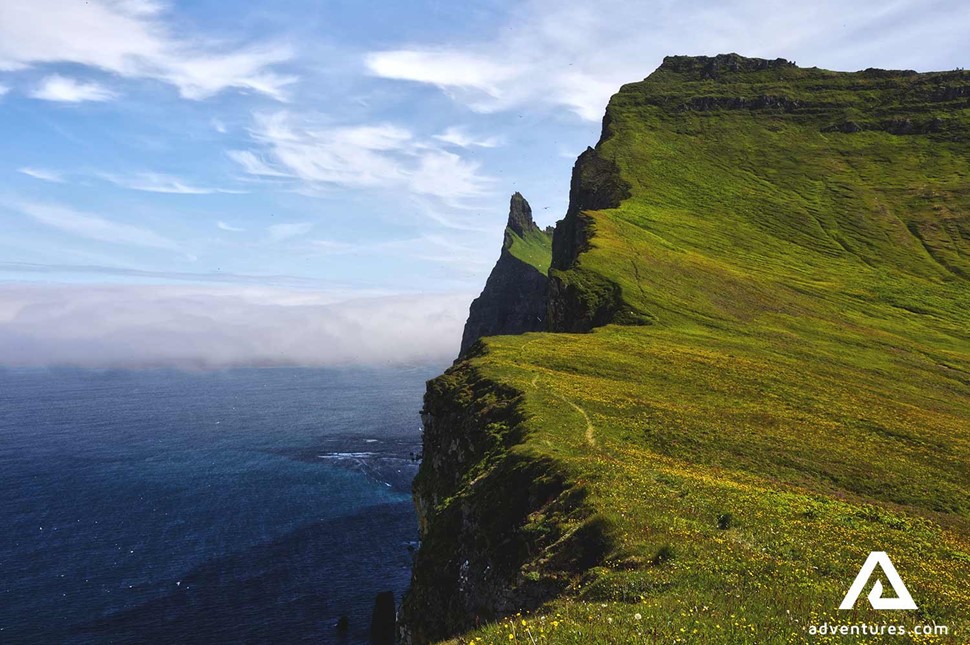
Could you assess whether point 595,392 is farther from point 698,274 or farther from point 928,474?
point 698,274

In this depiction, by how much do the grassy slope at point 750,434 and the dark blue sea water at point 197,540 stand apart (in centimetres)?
5000

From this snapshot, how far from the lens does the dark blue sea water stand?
7662 cm

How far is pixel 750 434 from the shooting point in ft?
144

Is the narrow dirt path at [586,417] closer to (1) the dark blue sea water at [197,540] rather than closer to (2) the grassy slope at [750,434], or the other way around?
(2) the grassy slope at [750,434]

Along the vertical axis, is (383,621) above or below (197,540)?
below

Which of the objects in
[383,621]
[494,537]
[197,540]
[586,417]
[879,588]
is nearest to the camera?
[879,588]

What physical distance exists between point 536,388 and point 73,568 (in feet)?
284

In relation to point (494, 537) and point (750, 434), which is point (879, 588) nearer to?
point (494, 537)

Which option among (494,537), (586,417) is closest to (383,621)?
(586,417)

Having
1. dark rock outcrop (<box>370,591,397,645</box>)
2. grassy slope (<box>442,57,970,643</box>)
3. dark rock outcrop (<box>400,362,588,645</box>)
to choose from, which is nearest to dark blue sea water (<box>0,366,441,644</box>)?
dark rock outcrop (<box>370,591,397,645</box>)

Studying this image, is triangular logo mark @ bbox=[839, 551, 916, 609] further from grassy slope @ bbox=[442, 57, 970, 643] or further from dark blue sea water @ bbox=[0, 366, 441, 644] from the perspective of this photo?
dark blue sea water @ bbox=[0, 366, 441, 644]

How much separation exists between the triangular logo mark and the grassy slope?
1.41 ft

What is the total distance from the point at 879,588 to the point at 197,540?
354 ft

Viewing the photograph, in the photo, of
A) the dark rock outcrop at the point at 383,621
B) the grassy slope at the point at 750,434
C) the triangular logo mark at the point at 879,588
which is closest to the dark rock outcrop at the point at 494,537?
the grassy slope at the point at 750,434
